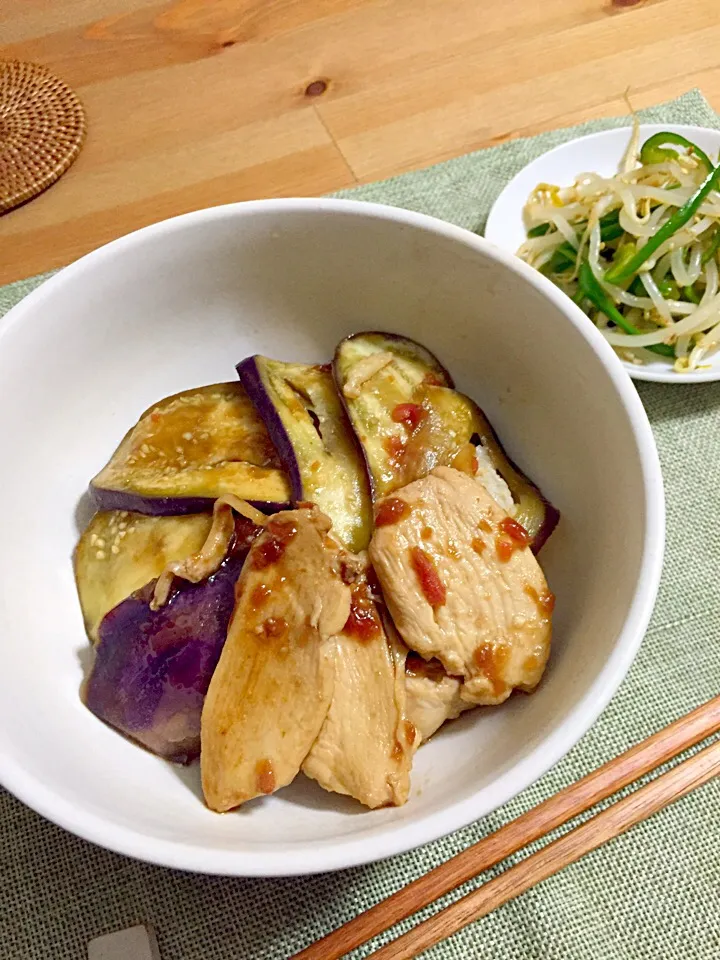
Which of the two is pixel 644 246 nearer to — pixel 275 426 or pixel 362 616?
pixel 275 426

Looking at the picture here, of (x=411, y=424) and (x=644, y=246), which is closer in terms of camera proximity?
(x=411, y=424)

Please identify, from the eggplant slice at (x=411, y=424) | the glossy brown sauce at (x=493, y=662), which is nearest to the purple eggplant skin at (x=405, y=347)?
the eggplant slice at (x=411, y=424)

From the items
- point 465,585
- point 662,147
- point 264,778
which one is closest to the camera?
point 264,778

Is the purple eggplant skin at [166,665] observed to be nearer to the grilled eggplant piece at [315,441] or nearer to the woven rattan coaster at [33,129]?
the grilled eggplant piece at [315,441]

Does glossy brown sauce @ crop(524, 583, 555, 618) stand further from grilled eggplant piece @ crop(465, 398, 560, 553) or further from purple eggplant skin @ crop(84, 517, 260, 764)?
purple eggplant skin @ crop(84, 517, 260, 764)

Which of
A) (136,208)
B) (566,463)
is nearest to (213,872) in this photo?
(566,463)

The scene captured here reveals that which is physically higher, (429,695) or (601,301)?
(429,695)

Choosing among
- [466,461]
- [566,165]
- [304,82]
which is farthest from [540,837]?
[304,82]
